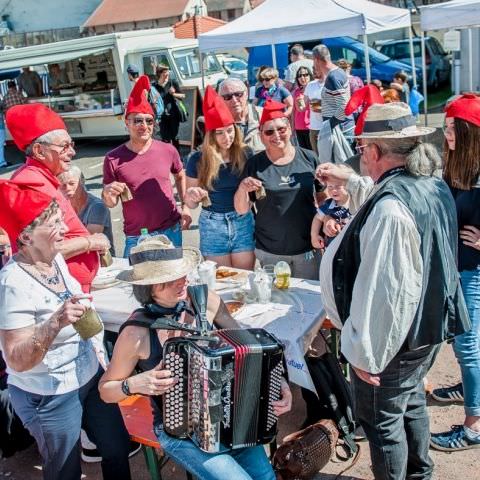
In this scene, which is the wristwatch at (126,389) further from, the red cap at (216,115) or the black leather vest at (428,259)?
the red cap at (216,115)

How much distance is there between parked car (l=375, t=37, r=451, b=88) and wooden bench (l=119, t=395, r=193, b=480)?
15.7 metres

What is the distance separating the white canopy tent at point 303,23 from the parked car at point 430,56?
727 cm

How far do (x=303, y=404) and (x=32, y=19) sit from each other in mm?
32910

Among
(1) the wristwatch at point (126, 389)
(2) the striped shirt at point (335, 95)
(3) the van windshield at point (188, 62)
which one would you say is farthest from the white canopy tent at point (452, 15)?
(1) the wristwatch at point (126, 389)

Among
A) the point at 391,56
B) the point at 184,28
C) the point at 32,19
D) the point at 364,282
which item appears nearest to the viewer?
the point at 364,282

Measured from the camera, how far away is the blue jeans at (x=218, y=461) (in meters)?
2.42

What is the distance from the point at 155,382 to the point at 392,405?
1.06m

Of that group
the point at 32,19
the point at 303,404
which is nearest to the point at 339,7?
the point at 303,404

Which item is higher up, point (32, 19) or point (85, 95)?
point (32, 19)

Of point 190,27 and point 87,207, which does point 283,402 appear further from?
point 190,27

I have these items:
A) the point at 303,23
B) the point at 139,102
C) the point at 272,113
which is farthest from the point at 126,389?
the point at 303,23

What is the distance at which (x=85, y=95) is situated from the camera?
1420cm

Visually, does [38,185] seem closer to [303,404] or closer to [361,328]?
[361,328]

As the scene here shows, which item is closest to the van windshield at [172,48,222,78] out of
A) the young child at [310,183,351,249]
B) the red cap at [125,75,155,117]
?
the red cap at [125,75,155,117]
